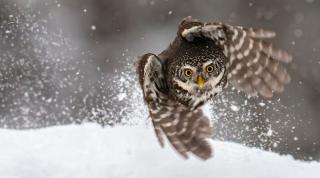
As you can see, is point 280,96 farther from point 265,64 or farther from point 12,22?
point 265,64

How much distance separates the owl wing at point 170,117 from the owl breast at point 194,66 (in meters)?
0.09

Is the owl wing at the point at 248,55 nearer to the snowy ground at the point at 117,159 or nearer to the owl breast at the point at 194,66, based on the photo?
the owl breast at the point at 194,66

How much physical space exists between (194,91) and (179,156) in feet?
2.29

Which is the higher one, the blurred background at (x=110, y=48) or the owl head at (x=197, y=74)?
the owl head at (x=197, y=74)

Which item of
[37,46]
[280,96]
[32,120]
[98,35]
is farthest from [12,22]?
[280,96]

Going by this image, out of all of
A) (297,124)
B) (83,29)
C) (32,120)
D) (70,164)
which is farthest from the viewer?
(83,29)

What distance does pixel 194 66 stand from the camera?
8938 mm

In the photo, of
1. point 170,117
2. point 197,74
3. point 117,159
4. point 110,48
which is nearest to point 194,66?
point 197,74

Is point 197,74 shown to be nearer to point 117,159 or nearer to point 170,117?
point 170,117

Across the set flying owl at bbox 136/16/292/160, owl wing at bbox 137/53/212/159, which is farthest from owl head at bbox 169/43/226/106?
owl wing at bbox 137/53/212/159

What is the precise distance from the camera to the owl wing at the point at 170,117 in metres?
8.64

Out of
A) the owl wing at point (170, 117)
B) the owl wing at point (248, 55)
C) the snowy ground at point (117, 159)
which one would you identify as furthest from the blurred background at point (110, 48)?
the owl wing at point (170, 117)

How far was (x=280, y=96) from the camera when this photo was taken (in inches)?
674

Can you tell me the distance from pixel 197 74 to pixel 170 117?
0.53 m
